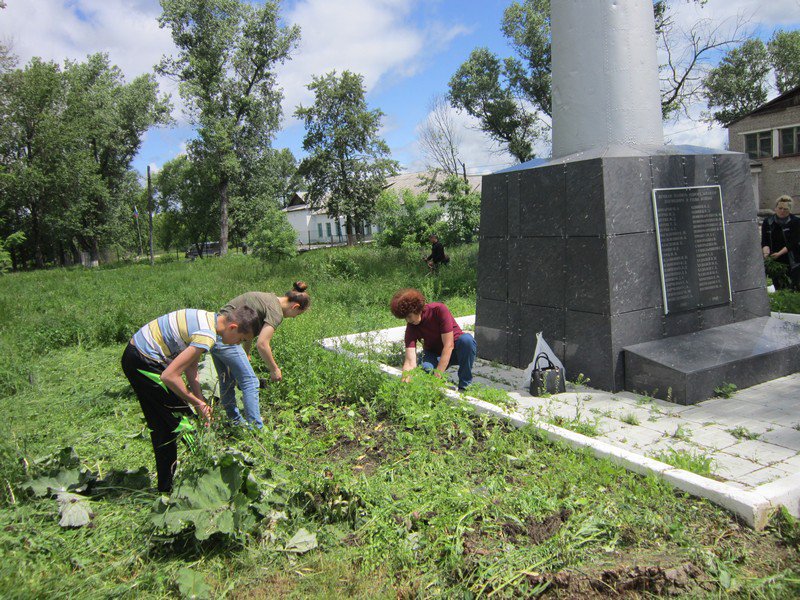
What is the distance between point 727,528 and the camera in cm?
286

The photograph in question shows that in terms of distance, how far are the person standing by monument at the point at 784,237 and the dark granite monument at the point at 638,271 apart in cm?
292

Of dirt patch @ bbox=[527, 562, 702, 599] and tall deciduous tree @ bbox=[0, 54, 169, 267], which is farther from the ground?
tall deciduous tree @ bbox=[0, 54, 169, 267]

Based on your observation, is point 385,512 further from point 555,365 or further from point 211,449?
point 555,365

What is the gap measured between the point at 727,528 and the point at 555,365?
2.42m

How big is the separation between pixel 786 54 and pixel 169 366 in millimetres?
51312

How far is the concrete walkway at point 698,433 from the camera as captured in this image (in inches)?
121

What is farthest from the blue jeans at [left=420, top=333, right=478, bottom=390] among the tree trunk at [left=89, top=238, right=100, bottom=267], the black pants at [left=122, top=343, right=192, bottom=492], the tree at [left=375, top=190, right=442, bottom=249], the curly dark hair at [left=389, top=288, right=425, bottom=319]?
the tree trunk at [left=89, top=238, right=100, bottom=267]

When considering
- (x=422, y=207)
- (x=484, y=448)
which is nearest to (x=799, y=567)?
(x=484, y=448)

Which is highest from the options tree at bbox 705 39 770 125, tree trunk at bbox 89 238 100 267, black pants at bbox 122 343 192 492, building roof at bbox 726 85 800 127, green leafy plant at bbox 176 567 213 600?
tree at bbox 705 39 770 125

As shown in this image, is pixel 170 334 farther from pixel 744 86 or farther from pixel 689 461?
pixel 744 86

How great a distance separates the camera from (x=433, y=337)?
5.36 metres

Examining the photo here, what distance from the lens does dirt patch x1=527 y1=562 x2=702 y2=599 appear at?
2404mm

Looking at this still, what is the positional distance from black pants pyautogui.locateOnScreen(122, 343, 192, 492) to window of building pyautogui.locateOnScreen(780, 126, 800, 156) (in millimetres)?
39223

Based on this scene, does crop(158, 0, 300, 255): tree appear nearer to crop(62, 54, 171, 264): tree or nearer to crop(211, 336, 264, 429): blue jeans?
crop(62, 54, 171, 264): tree
